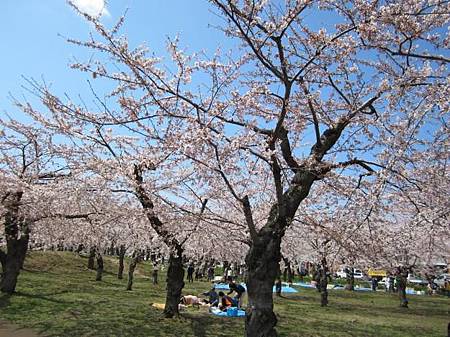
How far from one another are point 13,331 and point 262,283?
6254 mm

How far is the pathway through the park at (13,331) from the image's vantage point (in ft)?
29.2

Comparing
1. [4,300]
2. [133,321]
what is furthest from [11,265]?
[133,321]

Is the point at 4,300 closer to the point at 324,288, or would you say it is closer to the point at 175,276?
the point at 175,276

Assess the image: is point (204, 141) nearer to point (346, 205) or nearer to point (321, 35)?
point (321, 35)

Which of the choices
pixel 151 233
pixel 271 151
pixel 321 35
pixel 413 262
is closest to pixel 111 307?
pixel 151 233

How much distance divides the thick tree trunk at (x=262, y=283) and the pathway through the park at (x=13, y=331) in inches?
213

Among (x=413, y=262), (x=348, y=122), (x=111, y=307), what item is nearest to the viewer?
(x=348, y=122)

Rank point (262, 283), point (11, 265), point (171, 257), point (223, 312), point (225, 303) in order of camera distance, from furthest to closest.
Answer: point (225, 303) → point (223, 312) → point (11, 265) → point (171, 257) → point (262, 283)

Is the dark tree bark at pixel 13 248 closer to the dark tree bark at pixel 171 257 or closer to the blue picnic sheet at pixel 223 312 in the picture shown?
the dark tree bark at pixel 171 257

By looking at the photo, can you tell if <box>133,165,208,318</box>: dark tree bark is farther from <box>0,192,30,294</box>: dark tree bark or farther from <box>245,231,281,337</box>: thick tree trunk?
<box>0,192,30,294</box>: dark tree bark

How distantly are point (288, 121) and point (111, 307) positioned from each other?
9385 mm

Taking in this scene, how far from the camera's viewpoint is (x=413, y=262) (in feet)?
78.2

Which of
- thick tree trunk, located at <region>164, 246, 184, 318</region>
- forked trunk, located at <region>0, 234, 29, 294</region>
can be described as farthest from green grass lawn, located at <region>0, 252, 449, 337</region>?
thick tree trunk, located at <region>164, 246, 184, 318</region>

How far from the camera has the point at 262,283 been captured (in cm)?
648
